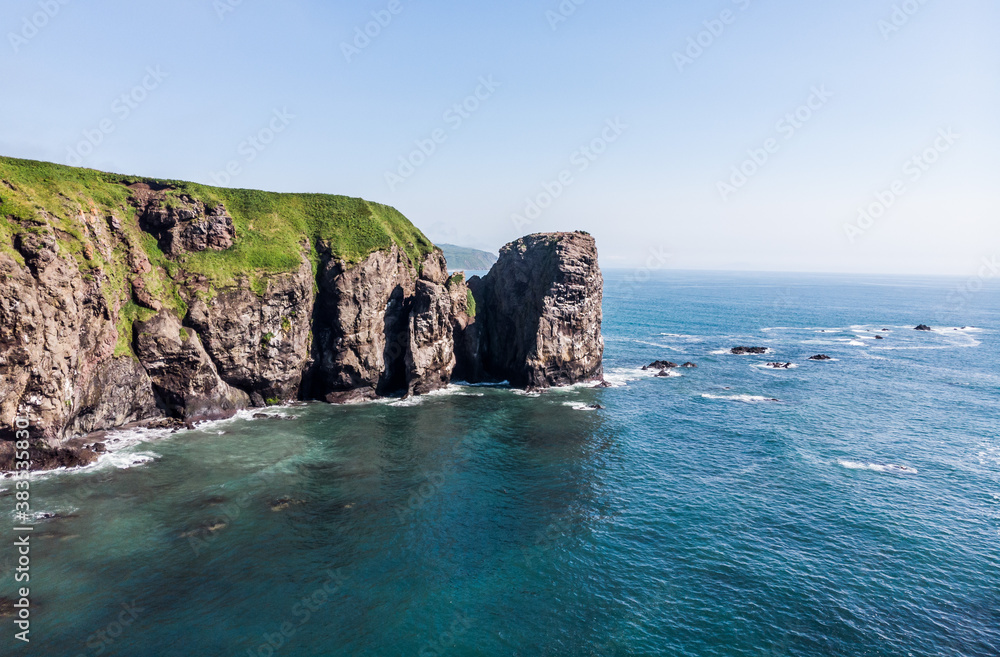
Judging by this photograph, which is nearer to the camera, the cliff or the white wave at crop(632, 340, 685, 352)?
the cliff

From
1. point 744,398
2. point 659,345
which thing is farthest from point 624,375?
point 659,345

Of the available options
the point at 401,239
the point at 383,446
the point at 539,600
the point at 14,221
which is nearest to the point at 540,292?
the point at 401,239

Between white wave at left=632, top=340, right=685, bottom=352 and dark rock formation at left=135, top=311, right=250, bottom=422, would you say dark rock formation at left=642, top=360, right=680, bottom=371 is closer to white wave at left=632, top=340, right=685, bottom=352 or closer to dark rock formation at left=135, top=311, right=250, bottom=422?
white wave at left=632, top=340, right=685, bottom=352

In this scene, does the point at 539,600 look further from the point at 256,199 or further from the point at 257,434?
the point at 256,199

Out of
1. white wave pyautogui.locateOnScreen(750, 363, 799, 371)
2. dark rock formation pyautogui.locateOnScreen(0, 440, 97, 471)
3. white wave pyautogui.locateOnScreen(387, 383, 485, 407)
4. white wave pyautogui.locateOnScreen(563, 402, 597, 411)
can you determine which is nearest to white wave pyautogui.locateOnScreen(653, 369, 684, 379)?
white wave pyautogui.locateOnScreen(750, 363, 799, 371)

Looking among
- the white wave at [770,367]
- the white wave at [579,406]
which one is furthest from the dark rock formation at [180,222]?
the white wave at [770,367]

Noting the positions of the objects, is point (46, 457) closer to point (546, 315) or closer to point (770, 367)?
point (546, 315)
